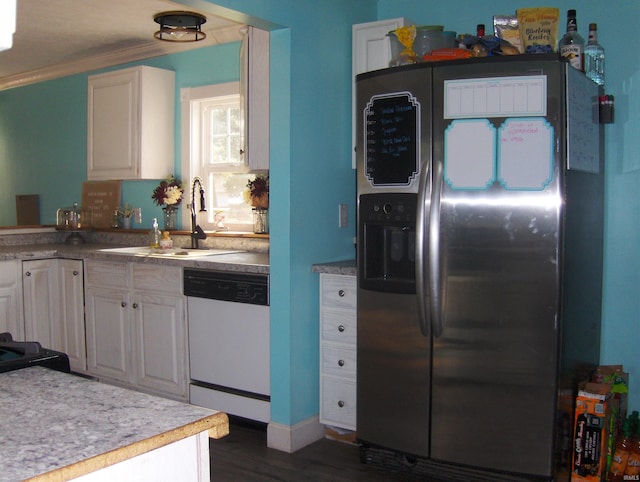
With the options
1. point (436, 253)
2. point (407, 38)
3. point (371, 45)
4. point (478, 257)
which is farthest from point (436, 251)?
point (371, 45)

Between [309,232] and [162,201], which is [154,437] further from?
[162,201]

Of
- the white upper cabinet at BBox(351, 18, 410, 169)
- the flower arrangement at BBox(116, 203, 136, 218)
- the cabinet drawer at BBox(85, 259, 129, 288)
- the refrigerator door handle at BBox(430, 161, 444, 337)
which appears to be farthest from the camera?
the flower arrangement at BBox(116, 203, 136, 218)

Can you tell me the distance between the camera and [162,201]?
182 inches

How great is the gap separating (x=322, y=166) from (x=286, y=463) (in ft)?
4.68

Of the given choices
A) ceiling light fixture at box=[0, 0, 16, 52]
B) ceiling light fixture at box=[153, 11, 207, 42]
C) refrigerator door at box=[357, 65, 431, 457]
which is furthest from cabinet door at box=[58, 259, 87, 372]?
ceiling light fixture at box=[0, 0, 16, 52]

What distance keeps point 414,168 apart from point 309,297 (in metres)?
0.96

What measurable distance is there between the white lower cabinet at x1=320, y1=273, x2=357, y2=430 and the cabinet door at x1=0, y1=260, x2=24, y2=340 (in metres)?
2.10

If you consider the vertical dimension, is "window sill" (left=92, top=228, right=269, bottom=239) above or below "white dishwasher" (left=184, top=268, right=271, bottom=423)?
above

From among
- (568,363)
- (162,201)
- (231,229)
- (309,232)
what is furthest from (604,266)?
(162,201)

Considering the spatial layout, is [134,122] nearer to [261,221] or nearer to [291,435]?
[261,221]

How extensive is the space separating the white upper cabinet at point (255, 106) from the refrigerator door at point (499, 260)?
1091 mm

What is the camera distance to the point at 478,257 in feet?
8.09

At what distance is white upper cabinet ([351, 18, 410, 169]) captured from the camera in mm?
3266

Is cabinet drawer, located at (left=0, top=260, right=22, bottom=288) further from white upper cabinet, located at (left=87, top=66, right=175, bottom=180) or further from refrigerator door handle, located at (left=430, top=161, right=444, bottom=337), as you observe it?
refrigerator door handle, located at (left=430, top=161, right=444, bottom=337)
